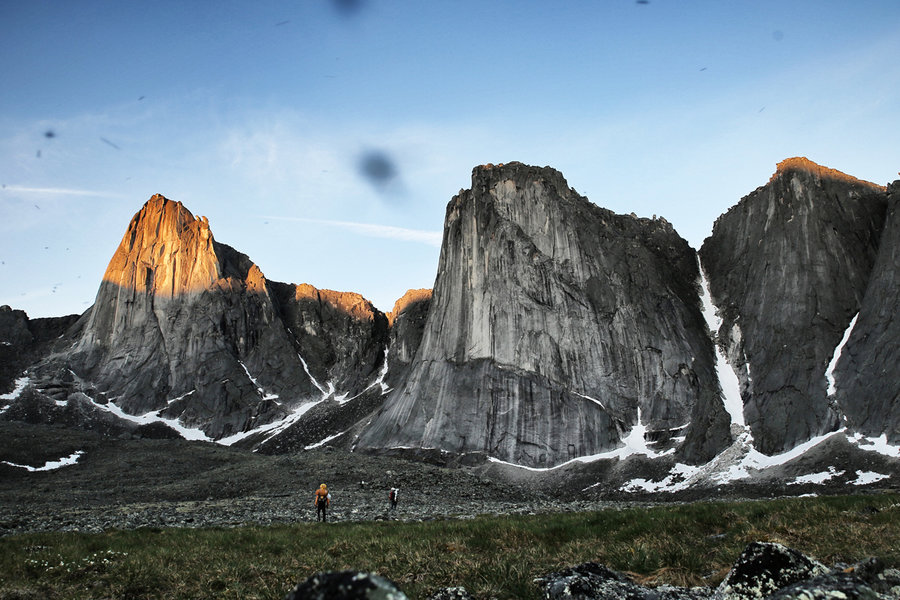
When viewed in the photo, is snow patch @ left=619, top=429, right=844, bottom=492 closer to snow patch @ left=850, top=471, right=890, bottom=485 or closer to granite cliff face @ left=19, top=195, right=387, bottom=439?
snow patch @ left=850, top=471, right=890, bottom=485

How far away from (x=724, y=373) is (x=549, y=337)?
1056 inches

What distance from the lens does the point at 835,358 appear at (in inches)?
2945

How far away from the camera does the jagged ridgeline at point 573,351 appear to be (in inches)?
3007

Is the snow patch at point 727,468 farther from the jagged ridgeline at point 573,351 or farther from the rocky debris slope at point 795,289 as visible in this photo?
the jagged ridgeline at point 573,351

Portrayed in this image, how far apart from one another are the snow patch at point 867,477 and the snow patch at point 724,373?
22399mm

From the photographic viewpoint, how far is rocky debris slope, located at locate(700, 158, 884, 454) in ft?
238

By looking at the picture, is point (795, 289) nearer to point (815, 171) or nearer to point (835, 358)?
point (835, 358)

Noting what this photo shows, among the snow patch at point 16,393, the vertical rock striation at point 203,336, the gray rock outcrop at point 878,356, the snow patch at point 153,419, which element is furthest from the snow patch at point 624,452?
the snow patch at point 16,393

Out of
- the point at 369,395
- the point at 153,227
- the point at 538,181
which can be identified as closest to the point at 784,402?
the point at 538,181

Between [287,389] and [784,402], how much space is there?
11312 cm

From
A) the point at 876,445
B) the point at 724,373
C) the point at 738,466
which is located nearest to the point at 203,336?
the point at 724,373

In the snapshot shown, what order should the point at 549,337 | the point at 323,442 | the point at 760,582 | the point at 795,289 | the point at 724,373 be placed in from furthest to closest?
the point at 323,442 → the point at 549,337 → the point at 724,373 → the point at 795,289 → the point at 760,582

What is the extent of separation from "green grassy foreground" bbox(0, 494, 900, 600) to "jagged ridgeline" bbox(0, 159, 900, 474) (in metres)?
60.8

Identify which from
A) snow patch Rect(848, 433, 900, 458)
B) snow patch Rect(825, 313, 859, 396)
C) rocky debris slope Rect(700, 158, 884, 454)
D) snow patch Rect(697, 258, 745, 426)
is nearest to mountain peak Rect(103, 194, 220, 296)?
snow patch Rect(697, 258, 745, 426)
